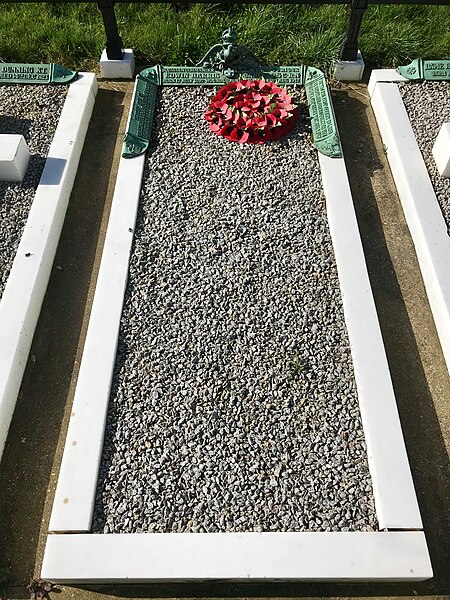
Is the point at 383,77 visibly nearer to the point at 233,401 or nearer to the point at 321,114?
the point at 321,114

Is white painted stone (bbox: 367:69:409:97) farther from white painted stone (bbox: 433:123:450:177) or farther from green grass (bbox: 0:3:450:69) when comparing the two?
white painted stone (bbox: 433:123:450:177)

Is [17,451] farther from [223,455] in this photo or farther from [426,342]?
[426,342]

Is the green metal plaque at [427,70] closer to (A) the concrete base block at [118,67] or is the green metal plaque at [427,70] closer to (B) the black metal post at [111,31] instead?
(A) the concrete base block at [118,67]

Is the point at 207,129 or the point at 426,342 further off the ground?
the point at 207,129

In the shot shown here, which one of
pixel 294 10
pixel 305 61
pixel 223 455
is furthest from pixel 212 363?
pixel 294 10

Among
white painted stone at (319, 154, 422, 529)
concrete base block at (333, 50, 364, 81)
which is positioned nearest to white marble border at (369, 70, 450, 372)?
concrete base block at (333, 50, 364, 81)

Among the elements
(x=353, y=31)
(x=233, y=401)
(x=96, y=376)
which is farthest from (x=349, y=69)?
(x=96, y=376)

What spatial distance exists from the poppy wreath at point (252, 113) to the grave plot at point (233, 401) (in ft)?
1.76

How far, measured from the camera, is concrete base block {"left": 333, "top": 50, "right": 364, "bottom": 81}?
6.15m

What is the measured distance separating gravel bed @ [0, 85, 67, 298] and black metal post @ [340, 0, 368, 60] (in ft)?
10.1

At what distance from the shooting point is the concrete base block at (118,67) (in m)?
6.15

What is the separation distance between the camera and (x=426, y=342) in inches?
163

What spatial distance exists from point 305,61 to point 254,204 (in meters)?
2.62

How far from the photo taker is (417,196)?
189 inches
